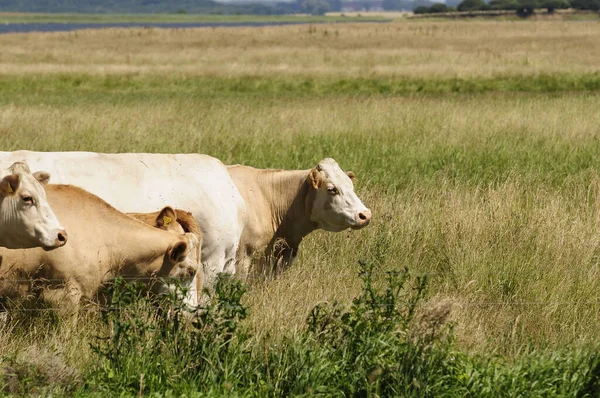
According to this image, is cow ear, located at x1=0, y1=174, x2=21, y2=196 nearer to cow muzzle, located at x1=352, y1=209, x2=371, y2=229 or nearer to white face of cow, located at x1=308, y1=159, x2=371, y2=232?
white face of cow, located at x1=308, y1=159, x2=371, y2=232

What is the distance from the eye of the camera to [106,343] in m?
6.26

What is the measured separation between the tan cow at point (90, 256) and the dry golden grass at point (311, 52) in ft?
102

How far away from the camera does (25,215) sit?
264 inches

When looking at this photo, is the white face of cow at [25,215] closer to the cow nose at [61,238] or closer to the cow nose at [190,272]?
the cow nose at [61,238]

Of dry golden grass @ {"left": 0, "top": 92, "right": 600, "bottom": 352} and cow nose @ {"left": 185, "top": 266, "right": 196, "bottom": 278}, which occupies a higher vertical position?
cow nose @ {"left": 185, "top": 266, "right": 196, "bottom": 278}

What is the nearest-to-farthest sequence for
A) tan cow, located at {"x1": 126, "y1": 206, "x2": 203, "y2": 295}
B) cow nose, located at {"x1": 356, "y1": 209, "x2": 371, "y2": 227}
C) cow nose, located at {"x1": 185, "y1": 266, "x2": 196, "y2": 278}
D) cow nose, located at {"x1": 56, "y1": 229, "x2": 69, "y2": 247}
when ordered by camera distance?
cow nose, located at {"x1": 56, "y1": 229, "x2": 69, "y2": 247}, cow nose, located at {"x1": 185, "y1": 266, "x2": 196, "y2": 278}, tan cow, located at {"x1": 126, "y1": 206, "x2": 203, "y2": 295}, cow nose, located at {"x1": 356, "y1": 209, "x2": 371, "y2": 227}

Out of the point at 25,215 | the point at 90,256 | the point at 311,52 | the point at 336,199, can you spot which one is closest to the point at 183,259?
the point at 90,256

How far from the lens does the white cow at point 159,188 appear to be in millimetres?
8430

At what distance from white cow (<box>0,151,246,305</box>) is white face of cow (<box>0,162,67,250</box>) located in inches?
60.9

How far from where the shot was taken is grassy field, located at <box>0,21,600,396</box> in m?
7.68

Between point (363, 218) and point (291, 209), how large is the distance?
3.31ft

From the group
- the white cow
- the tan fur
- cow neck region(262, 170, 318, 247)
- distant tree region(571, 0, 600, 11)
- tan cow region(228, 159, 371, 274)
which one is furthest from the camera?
distant tree region(571, 0, 600, 11)

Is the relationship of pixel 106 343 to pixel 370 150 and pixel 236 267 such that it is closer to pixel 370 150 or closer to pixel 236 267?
pixel 236 267

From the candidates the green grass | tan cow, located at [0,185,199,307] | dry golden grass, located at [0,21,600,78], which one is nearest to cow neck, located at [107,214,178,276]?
tan cow, located at [0,185,199,307]
